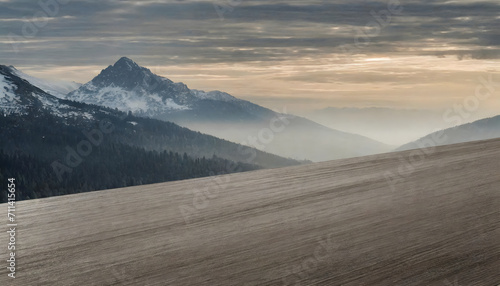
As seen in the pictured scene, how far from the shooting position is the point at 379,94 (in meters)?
3.32

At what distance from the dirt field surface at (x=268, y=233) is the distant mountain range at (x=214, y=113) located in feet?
6.26

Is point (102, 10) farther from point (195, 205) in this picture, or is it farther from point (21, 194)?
point (195, 205)

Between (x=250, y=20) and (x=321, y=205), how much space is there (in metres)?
2.57

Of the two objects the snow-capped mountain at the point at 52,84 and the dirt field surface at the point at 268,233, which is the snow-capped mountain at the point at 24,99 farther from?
the dirt field surface at the point at 268,233

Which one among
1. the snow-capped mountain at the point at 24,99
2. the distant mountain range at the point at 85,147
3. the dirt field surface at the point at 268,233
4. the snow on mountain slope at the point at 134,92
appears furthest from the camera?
the snow on mountain slope at the point at 134,92

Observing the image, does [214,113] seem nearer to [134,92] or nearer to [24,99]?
[134,92]

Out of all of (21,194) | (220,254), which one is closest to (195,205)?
(220,254)

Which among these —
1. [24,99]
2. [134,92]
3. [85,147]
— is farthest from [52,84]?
[134,92]

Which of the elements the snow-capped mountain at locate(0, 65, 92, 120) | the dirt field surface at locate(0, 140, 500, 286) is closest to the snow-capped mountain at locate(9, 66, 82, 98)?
the snow-capped mountain at locate(0, 65, 92, 120)

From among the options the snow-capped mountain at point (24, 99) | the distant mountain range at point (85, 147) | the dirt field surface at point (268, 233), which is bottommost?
the distant mountain range at point (85, 147)

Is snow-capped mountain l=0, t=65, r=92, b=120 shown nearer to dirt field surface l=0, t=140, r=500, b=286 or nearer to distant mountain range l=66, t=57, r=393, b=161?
distant mountain range l=66, t=57, r=393, b=161

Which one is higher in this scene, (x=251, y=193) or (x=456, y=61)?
(x=456, y=61)

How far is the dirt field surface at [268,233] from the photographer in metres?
0.44

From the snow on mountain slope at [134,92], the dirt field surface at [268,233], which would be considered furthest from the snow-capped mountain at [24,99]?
the dirt field surface at [268,233]
